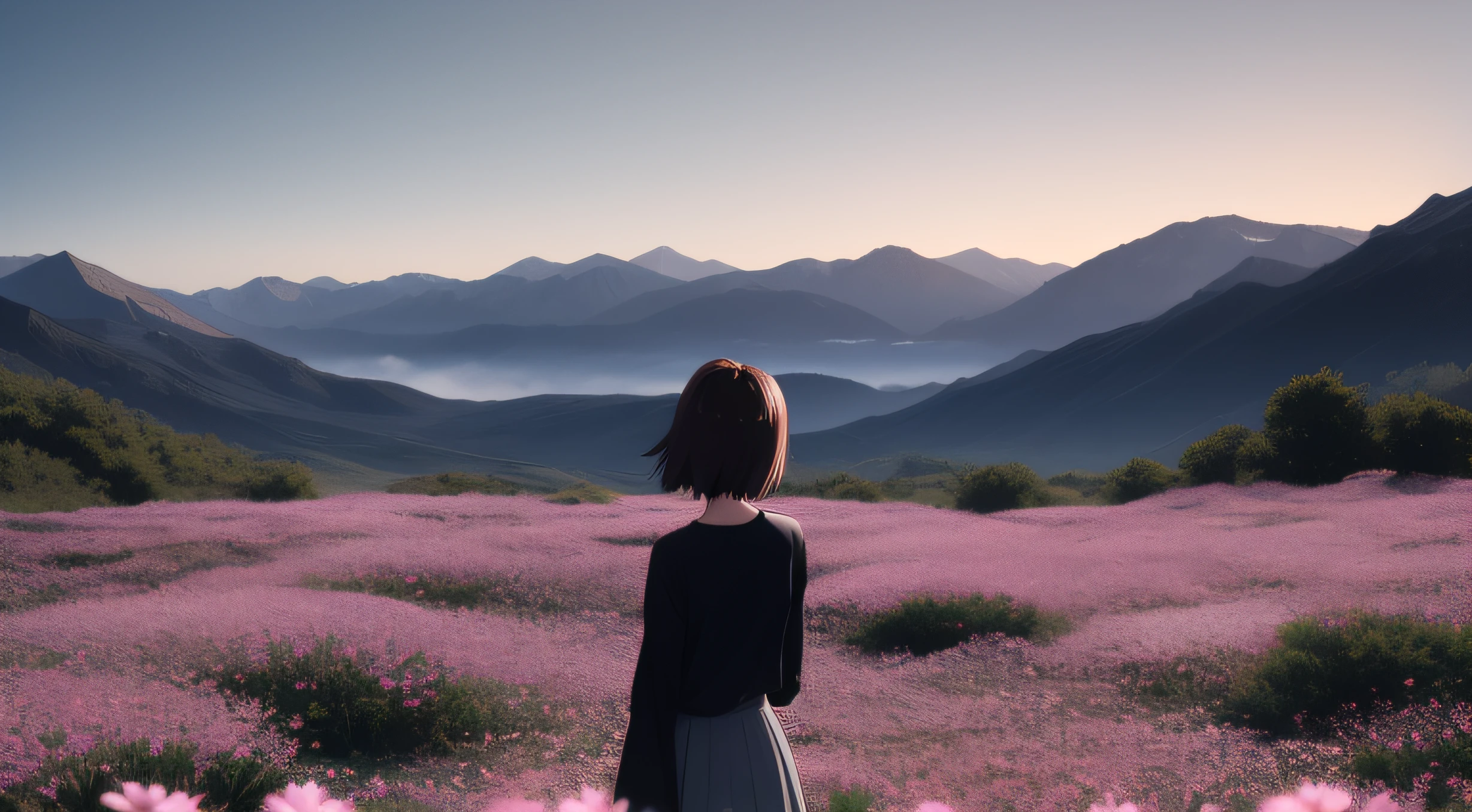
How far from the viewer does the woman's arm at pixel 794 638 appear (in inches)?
134

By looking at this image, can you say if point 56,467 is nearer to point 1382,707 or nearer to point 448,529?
point 448,529

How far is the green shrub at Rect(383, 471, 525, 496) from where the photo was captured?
2128 cm

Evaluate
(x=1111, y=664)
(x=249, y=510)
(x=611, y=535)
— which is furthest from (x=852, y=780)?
(x=249, y=510)

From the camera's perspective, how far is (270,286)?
140375 millimetres

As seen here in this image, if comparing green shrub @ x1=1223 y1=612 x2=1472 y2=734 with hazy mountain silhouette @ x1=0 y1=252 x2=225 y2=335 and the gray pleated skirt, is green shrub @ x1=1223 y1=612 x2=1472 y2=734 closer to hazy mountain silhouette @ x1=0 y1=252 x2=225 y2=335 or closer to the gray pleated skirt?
the gray pleated skirt

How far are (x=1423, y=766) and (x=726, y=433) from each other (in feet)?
22.1

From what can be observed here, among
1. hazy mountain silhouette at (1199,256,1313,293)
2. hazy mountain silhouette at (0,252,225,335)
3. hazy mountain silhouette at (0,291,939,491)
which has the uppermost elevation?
hazy mountain silhouette at (1199,256,1313,293)

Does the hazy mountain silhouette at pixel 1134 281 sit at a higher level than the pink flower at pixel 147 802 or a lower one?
higher

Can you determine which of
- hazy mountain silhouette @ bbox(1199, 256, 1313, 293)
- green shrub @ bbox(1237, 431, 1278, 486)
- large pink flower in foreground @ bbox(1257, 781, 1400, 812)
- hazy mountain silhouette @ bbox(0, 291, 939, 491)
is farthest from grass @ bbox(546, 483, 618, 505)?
hazy mountain silhouette @ bbox(1199, 256, 1313, 293)

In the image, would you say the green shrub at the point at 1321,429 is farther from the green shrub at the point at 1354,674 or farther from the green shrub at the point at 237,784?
the green shrub at the point at 237,784

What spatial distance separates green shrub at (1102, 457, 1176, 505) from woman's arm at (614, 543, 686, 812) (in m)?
18.4

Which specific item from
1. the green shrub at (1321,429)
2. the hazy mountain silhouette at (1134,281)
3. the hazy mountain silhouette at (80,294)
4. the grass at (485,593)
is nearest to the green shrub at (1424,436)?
the green shrub at (1321,429)

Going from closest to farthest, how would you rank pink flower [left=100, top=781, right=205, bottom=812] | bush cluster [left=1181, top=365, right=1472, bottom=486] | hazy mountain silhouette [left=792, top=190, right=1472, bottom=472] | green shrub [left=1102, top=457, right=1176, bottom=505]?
pink flower [left=100, top=781, right=205, bottom=812] < bush cluster [left=1181, top=365, right=1472, bottom=486] < green shrub [left=1102, top=457, right=1176, bottom=505] < hazy mountain silhouette [left=792, top=190, right=1472, bottom=472]

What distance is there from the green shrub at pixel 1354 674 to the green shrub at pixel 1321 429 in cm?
1014
